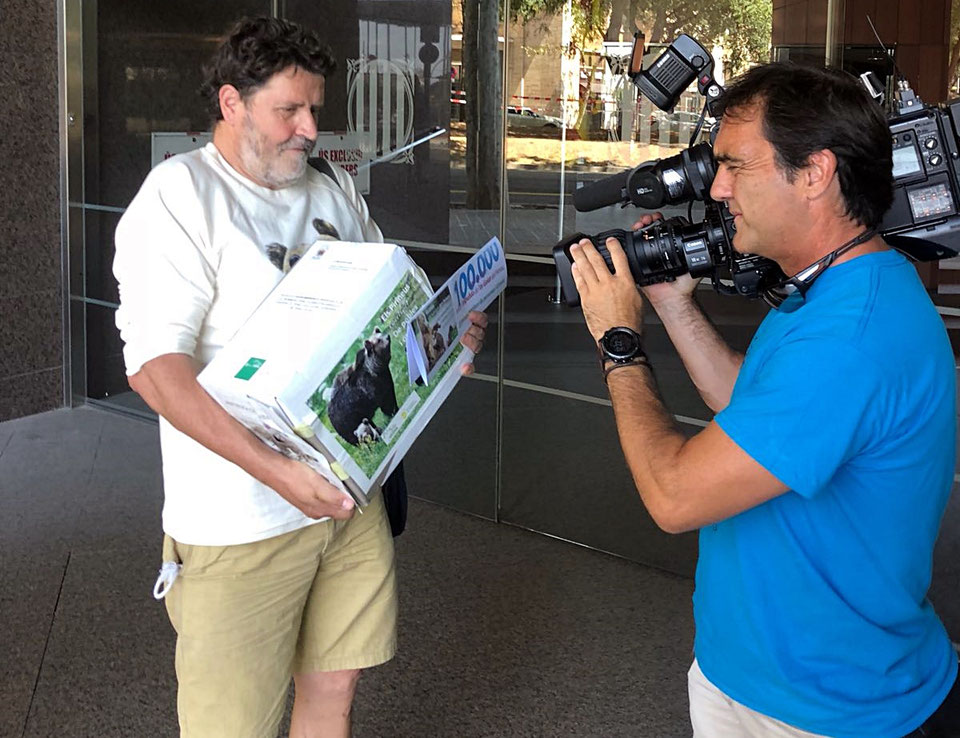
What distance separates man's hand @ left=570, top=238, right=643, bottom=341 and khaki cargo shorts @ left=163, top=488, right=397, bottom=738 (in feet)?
2.22

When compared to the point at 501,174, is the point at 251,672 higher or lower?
lower

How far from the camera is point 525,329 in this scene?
13.9ft

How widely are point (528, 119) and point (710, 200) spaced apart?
94.2 inches

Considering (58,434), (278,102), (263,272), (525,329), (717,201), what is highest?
(278,102)

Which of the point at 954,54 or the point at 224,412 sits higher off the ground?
the point at 954,54

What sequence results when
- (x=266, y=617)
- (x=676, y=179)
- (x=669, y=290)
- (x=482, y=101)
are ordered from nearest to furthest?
(x=676, y=179), (x=669, y=290), (x=266, y=617), (x=482, y=101)

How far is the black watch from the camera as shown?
1.68m

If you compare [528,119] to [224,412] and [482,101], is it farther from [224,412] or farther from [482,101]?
[224,412]

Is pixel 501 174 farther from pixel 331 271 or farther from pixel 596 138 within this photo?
pixel 331 271

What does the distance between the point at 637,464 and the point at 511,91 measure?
2.77 m

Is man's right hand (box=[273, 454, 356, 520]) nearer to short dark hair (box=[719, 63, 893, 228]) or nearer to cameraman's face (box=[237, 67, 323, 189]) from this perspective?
cameraman's face (box=[237, 67, 323, 189])

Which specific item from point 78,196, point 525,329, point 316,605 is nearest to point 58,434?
point 78,196

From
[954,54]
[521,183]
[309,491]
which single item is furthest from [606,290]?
[521,183]

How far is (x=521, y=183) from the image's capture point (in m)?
4.12
